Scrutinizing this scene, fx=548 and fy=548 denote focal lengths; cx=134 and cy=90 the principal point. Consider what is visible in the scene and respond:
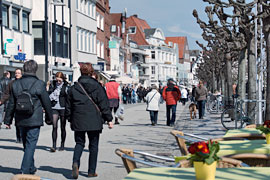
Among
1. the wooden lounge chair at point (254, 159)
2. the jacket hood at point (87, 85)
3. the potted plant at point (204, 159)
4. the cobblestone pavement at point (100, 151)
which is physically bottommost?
the cobblestone pavement at point (100, 151)

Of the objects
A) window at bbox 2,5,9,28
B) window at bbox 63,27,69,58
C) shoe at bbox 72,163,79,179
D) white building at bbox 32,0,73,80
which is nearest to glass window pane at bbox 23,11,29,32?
white building at bbox 32,0,73,80

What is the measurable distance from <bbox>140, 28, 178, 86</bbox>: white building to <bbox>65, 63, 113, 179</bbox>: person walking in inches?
4114

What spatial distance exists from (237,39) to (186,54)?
14755 centimetres

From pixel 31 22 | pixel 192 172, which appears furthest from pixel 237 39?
pixel 31 22

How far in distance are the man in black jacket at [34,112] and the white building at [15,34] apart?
22013 millimetres

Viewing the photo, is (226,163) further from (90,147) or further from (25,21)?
(25,21)

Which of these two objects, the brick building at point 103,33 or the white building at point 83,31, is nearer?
the white building at point 83,31

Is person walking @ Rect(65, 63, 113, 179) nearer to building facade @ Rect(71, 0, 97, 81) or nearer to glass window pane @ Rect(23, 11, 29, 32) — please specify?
glass window pane @ Rect(23, 11, 29, 32)

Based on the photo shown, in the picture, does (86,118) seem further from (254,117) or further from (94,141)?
(254,117)

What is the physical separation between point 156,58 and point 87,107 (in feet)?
375

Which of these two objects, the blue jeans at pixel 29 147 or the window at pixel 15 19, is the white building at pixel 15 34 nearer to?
the window at pixel 15 19

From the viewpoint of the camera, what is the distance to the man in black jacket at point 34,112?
27.5 ft

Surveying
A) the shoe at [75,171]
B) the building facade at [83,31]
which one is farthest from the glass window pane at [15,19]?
the shoe at [75,171]

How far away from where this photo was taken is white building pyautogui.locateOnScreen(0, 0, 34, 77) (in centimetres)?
3154
